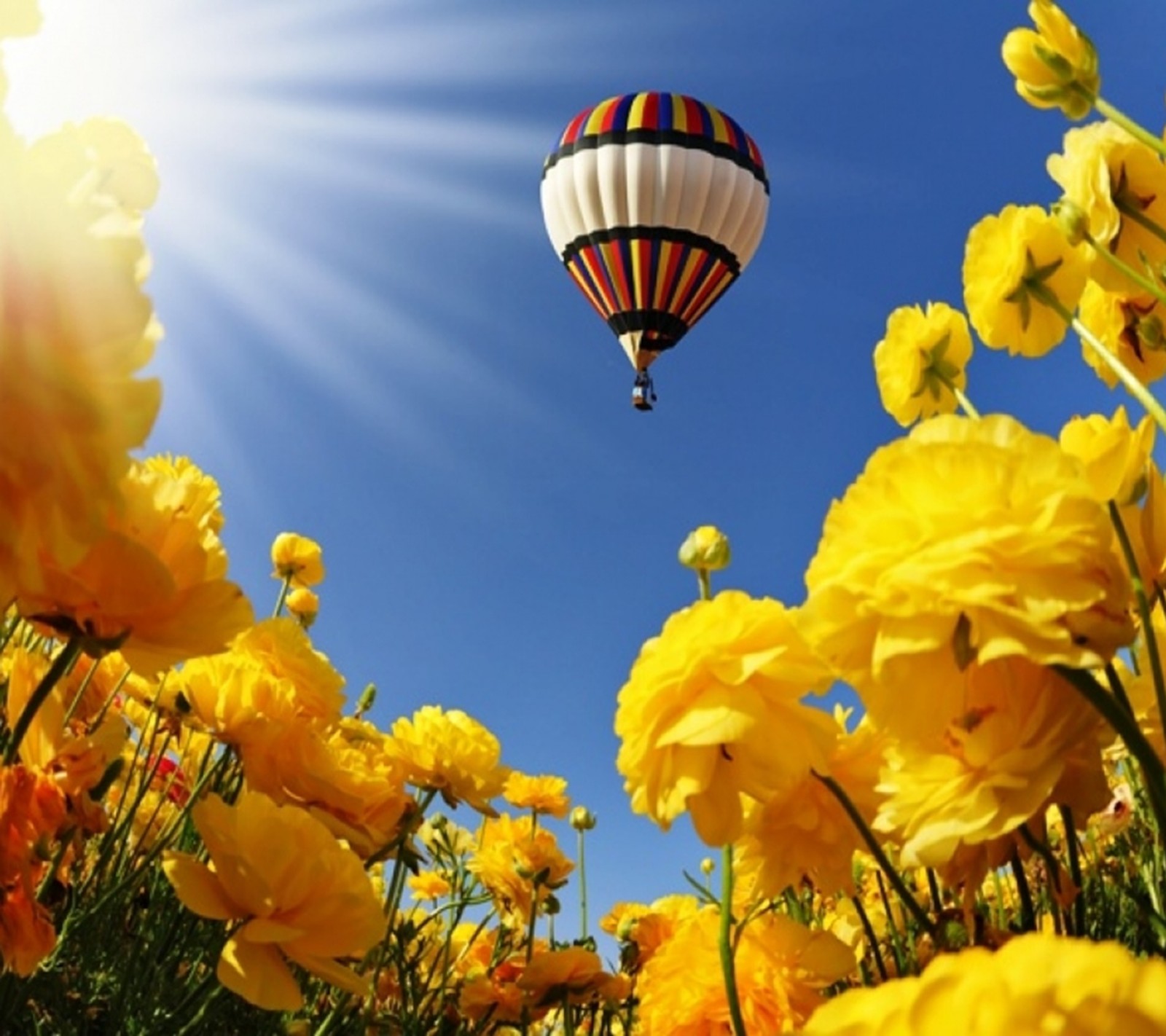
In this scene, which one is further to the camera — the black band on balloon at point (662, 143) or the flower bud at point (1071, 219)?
the black band on balloon at point (662, 143)

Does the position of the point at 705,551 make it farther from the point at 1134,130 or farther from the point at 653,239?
the point at 653,239

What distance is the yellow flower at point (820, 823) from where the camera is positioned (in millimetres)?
796

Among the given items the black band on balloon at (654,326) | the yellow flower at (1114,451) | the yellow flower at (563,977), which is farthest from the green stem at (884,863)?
the black band on balloon at (654,326)

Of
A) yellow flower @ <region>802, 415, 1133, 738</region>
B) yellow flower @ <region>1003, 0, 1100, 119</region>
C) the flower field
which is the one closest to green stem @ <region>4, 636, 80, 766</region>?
the flower field

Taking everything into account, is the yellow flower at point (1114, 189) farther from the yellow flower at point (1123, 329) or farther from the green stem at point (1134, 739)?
the green stem at point (1134, 739)

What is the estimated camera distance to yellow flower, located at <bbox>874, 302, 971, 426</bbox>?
46.0 inches

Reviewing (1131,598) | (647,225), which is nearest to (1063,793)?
(1131,598)

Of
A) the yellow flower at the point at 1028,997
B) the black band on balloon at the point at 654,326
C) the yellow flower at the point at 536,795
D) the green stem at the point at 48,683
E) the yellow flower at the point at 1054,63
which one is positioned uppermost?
the black band on balloon at the point at 654,326

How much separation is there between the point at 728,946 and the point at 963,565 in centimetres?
32

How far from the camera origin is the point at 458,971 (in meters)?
2.05

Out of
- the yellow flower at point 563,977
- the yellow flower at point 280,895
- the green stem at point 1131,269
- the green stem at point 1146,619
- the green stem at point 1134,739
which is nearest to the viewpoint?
the green stem at point 1134,739

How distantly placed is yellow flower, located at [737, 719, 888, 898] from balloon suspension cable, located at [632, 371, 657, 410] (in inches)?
389

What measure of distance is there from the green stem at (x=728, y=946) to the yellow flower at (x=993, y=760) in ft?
0.51

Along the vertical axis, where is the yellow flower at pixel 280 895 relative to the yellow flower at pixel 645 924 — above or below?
below
